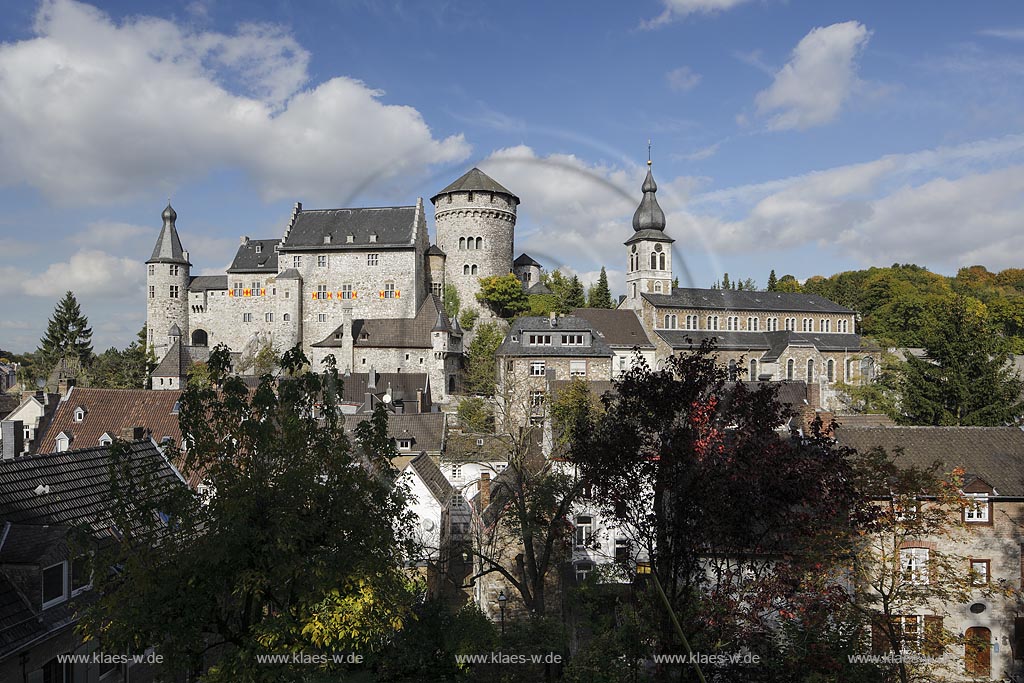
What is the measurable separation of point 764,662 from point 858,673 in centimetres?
156

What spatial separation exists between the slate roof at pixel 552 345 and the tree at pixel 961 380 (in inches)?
874

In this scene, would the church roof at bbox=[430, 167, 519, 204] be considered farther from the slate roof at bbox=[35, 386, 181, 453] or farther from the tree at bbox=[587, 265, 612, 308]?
the slate roof at bbox=[35, 386, 181, 453]

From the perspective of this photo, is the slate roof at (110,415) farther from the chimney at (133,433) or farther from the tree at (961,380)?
the tree at (961,380)

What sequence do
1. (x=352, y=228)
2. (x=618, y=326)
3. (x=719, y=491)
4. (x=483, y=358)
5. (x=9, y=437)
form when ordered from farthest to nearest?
(x=352, y=228) < (x=618, y=326) < (x=483, y=358) < (x=9, y=437) < (x=719, y=491)

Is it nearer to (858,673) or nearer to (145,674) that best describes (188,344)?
(145,674)

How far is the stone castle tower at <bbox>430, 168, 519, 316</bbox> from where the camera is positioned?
80.5 meters

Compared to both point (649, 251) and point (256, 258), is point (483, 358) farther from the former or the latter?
point (256, 258)

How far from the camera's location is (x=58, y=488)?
52.5 ft

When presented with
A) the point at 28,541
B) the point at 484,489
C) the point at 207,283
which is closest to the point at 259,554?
the point at 28,541

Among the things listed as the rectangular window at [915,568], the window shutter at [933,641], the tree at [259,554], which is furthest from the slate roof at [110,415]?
the window shutter at [933,641]

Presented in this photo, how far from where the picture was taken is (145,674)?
16125mm

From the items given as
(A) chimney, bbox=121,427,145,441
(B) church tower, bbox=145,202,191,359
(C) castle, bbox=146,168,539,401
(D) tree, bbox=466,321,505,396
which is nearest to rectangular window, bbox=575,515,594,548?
(A) chimney, bbox=121,427,145,441

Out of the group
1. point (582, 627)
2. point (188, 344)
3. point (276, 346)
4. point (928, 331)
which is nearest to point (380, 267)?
point (276, 346)

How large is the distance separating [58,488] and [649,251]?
243 ft
